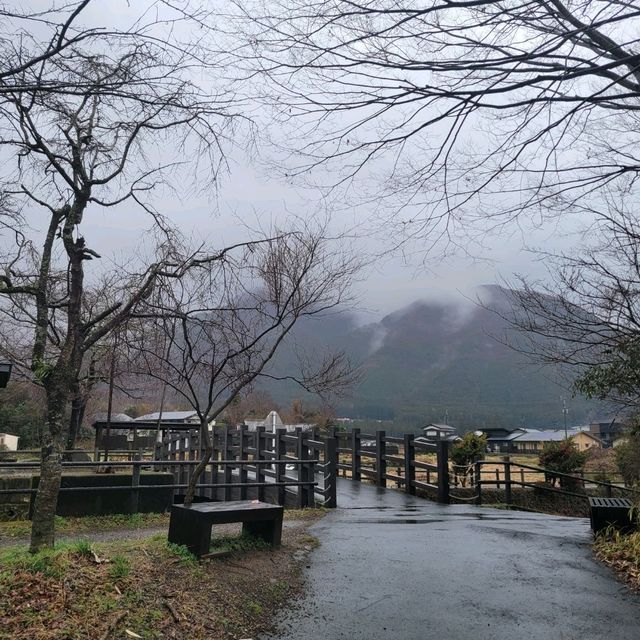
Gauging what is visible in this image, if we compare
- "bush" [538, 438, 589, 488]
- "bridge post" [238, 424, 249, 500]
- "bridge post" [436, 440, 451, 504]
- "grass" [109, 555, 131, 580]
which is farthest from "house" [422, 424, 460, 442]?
"grass" [109, 555, 131, 580]

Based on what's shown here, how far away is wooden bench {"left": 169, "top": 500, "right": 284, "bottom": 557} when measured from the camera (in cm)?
570

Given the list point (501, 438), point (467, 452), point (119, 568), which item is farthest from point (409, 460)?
point (501, 438)

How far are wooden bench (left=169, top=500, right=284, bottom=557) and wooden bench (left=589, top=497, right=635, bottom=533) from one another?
4359 mm

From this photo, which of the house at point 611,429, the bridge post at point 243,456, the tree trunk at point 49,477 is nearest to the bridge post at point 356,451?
the bridge post at point 243,456

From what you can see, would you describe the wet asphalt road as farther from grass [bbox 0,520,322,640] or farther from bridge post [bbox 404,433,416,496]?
bridge post [bbox 404,433,416,496]

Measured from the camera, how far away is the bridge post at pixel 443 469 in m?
13.2

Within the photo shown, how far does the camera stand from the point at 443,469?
44.0 feet

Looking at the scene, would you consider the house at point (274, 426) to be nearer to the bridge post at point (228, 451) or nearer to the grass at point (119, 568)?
the bridge post at point (228, 451)

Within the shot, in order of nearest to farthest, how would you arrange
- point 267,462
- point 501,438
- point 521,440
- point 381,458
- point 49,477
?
1. point 49,477
2. point 267,462
3. point 381,458
4. point 521,440
5. point 501,438

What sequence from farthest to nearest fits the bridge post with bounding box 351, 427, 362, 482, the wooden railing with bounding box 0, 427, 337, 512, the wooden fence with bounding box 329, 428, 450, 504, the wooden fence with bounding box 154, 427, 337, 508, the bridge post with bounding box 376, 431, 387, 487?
the bridge post with bounding box 351, 427, 362, 482
the bridge post with bounding box 376, 431, 387, 487
the wooden fence with bounding box 329, 428, 450, 504
the wooden fence with bounding box 154, 427, 337, 508
the wooden railing with bounding box 0, 427, 337, 512

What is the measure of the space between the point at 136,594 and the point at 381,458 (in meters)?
12.0

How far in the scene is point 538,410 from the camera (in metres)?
128

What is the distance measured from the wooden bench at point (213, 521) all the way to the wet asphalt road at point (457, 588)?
613 millimetres

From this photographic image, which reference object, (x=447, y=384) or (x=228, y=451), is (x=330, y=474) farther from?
(x=447, y=384)
